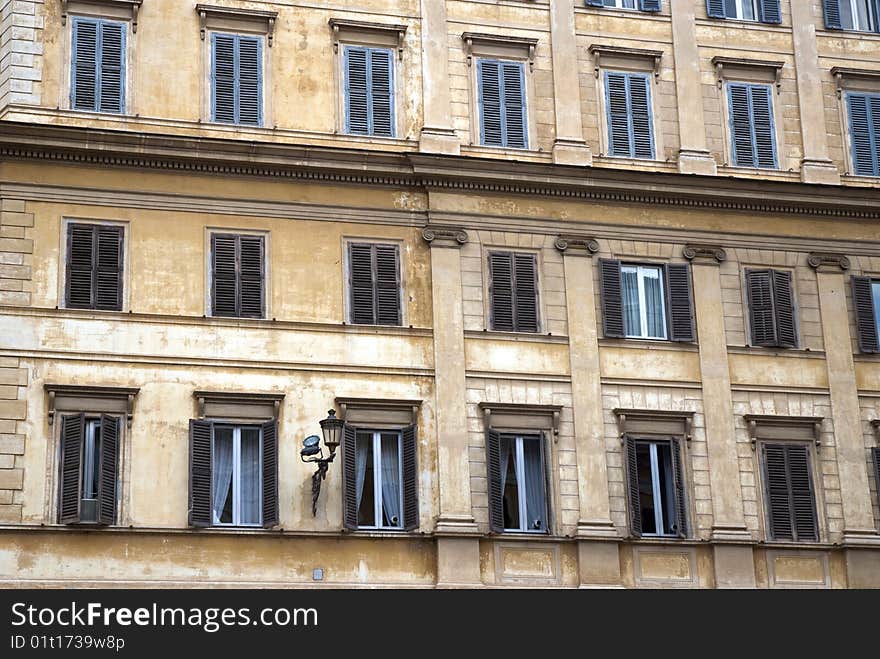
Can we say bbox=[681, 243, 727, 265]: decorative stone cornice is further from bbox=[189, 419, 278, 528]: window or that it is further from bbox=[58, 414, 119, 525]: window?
bbox=[58, 414, 119, 525]: window

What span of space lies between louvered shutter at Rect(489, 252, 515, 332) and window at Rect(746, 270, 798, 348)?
4.85 metres

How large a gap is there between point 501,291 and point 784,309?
5.73 m

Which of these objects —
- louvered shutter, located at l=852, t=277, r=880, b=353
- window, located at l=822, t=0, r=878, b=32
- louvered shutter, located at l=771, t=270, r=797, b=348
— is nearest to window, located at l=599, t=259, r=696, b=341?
louvered shutter, located at l=771, t=270, r=797, b=348

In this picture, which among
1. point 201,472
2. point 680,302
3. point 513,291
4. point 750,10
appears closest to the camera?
point 201,472

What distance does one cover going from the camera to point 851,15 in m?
36.4

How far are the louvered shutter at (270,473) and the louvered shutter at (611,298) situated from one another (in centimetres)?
669

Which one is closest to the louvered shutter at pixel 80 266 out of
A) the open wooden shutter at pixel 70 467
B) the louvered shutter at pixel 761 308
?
the open wooden shutter at pixel 70 467

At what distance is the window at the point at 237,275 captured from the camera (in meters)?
31.1

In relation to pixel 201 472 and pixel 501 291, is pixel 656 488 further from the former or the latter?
pixel 201 472

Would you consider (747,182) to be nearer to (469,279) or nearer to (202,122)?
(469,279)

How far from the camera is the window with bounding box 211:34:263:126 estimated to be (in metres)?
32.3

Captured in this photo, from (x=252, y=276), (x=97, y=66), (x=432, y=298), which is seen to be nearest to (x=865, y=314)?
(x=432, y=298)

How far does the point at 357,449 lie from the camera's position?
30938 millimetres

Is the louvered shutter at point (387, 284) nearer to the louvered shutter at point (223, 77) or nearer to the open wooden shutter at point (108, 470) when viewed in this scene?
the louvered shutter at point (223, 77)
